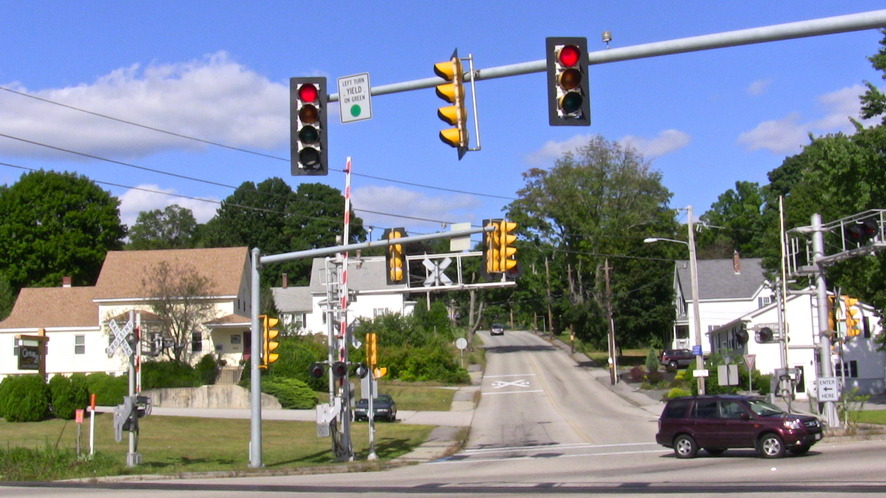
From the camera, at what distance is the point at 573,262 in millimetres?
78938

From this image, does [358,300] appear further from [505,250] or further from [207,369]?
[505,250]

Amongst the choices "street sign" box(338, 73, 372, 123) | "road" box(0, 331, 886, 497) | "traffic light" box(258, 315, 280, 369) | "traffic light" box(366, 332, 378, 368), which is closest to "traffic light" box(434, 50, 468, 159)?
"street sign" box(338, 73, 372, 123)

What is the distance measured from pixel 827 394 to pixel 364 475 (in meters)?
16.1

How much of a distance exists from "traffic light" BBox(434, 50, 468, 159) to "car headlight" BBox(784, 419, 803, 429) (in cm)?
1612

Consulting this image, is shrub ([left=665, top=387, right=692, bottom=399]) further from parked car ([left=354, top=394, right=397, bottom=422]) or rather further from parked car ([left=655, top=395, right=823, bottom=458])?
parked car ([left=655, top=395, right=823, bottom=458])

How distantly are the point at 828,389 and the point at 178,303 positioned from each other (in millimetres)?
34487

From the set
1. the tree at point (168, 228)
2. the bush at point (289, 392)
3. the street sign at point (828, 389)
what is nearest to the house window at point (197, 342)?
the bush at point (289, 392)

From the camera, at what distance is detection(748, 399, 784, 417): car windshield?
2416cm

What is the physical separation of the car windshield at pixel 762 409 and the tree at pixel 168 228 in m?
101

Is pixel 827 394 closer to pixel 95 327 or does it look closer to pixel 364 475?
pixel 364 475

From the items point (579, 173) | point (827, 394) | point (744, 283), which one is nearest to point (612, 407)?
point (827, 394)

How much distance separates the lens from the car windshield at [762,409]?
24.2 meters

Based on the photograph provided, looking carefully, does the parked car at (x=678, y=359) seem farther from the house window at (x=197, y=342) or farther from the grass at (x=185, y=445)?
the house window at (x=197, y=342)

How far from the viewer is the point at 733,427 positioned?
2438 centimetres
